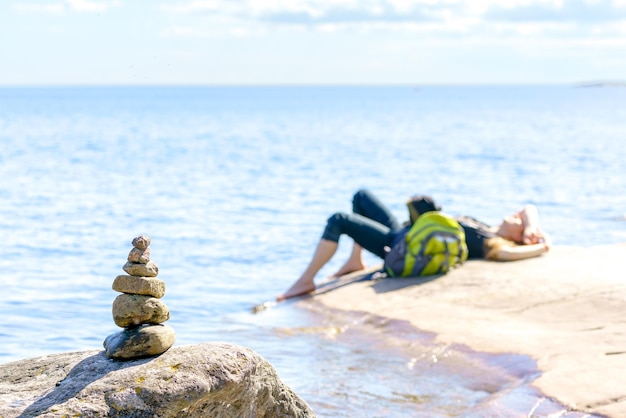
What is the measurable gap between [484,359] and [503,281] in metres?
2.16

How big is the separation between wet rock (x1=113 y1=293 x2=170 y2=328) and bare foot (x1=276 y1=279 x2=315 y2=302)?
20.4ft

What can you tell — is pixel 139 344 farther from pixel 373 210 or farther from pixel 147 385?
pixel 373 210

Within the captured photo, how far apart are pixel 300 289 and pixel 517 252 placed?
8.66 feet

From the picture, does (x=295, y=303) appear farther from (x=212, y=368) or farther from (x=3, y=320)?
(x=212, y=368)

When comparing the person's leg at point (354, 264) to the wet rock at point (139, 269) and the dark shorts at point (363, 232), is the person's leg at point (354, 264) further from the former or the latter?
the wet rock at point (139, 269)

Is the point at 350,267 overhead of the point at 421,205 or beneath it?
beneath

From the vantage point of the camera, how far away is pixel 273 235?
1753 centimetres

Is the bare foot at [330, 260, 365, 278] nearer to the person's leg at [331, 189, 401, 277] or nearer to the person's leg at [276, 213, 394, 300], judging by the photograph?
the person's leg at [331, 189, 401, 277]

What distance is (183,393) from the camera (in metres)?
4.95

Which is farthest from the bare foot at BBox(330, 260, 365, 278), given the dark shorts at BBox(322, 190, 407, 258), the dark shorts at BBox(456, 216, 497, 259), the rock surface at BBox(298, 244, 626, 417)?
the dark shorts at BBox(456, 216, 497, 259)

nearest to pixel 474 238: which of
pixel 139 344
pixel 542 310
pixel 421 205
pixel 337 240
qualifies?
pixel 421 205

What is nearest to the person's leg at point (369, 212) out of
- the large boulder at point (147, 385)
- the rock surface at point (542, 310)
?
the rock surface at point (542, 310)

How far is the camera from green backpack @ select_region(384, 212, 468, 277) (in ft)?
36.3

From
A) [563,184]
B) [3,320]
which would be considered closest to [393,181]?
[563,184]
